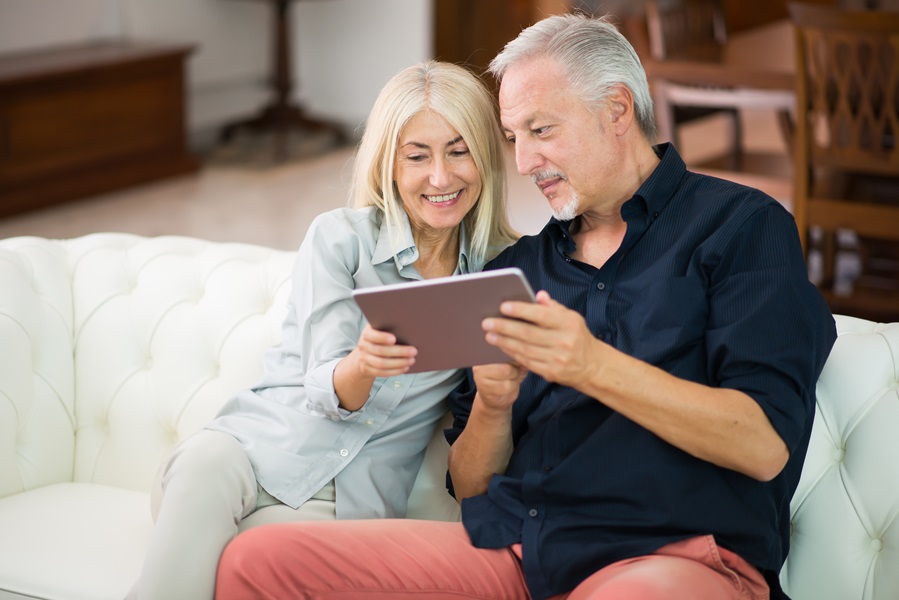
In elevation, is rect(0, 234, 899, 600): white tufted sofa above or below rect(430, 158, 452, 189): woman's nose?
below

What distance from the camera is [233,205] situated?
548cm

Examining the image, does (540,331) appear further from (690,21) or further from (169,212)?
(169,212)

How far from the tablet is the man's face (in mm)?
352

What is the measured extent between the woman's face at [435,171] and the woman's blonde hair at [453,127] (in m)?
0.01

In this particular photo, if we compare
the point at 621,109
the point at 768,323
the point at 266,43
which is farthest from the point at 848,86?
the point at 266,43

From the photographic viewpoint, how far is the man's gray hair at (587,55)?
174 centimetres

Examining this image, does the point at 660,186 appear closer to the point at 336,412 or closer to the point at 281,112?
the point at 336,412

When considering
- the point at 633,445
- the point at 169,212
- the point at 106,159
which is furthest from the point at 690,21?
the point at 633,445

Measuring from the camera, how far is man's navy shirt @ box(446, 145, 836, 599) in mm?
1511

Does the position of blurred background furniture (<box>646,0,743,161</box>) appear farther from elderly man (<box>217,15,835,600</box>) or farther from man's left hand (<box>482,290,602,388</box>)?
man's left hand (<box>482,290,602,388</box>)

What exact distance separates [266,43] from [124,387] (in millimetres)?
5188

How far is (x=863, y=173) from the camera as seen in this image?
13.7 ft

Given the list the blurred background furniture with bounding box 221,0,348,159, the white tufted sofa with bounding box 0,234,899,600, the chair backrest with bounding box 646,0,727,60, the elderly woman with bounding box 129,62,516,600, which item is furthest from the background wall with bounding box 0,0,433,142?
the elderly woman with bounding box 129,62,516,600

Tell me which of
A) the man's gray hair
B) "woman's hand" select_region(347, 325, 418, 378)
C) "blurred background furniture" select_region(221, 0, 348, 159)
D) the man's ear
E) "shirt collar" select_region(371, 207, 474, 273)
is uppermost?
the man's gray hair
